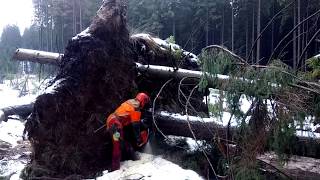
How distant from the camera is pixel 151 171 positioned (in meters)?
6.57

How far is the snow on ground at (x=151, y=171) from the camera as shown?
6.31m

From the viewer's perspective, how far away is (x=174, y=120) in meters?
7.89

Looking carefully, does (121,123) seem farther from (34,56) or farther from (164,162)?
(34,56)

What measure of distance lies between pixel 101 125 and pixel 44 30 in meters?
50.0

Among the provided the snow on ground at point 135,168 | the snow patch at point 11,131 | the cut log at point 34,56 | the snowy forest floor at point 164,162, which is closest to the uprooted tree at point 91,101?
the snowy forest floor at point 164,162

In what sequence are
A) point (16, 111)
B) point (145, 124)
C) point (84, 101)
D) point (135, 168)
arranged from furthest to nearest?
point (16, 111), point (145, 124), point (84, 101), point (135, 168)

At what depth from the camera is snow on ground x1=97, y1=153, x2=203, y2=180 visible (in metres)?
6.31

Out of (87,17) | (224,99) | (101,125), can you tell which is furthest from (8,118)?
(87,17)

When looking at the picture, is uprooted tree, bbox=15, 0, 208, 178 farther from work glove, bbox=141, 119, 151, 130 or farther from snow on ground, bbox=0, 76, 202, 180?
work glove, bbox=141, 119, 151, 130

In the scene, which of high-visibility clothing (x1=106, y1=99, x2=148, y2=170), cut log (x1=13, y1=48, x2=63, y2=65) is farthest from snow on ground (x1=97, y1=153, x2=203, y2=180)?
cut log (x1=13, y1=48, x2=63, y2=65)

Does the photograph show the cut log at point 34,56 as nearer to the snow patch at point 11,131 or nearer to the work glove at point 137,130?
the snow patch at point 11,131

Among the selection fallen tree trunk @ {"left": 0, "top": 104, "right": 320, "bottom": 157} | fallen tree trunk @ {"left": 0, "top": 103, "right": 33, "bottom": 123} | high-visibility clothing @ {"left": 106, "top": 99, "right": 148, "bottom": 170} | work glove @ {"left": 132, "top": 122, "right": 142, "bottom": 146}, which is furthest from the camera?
fallen tree trunk @ {"left": 0, "top": 103, "right": 33, "bottom": 123}

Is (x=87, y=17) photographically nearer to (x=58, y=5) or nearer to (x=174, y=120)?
(x=58, y=5)

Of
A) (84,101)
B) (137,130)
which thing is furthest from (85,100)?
(137,130)
